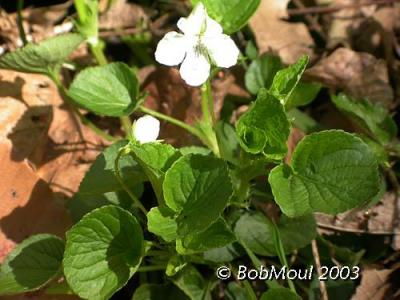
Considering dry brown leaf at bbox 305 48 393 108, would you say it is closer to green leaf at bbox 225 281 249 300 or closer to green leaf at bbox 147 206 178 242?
green leaf at bbox 225 281 249 300

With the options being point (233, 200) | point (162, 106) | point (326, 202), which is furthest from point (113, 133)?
point (326, 202)

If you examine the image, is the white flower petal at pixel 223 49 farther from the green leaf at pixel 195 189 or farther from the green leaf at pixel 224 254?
the green leaf at pixel 224 254

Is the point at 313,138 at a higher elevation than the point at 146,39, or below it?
higher

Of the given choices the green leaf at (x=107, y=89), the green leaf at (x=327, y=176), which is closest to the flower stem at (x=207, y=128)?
the green leaf at (x=107, y=89)

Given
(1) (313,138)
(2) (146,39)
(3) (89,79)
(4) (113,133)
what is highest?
(1) (313,138)

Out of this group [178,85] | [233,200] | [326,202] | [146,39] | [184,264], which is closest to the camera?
[326,202]

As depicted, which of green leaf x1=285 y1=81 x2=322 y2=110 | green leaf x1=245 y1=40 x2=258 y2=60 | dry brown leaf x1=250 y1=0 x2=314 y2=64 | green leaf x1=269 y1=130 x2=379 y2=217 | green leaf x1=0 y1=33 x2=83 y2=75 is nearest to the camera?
green leaf x1=269 y1=130 x2=379 y2=217

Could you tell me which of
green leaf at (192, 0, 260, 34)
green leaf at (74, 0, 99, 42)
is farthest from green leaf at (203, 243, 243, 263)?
green leaf at (74, 0, 99, 42)

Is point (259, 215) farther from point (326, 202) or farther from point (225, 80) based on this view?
point (225, 80)
